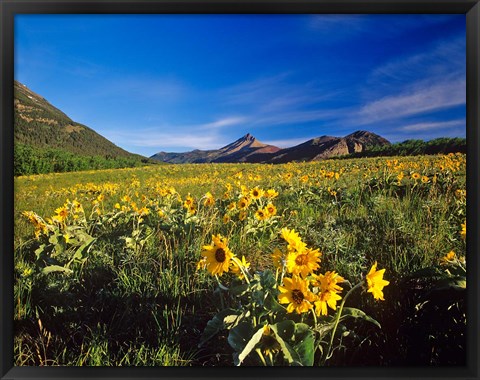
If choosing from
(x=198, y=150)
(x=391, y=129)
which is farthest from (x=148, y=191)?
(x=391, y=129)

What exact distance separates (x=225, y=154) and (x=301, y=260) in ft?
2.73

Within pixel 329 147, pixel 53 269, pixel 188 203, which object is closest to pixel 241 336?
pixel 188 203

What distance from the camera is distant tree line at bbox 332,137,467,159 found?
1.84 m

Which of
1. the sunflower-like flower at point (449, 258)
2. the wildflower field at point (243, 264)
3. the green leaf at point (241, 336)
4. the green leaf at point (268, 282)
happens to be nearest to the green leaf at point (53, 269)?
the wildflower field at point (243, 264)

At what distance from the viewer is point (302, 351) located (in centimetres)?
138

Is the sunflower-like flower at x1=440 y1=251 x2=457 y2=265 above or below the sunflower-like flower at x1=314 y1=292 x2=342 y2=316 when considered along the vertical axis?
above

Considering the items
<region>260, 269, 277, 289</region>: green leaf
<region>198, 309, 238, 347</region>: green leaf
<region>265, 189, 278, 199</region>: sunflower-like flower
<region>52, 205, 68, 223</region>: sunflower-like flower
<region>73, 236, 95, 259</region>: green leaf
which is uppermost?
<region>265, 189, 278, 199</region>: sunflower-like flower

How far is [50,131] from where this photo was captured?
1.91 meters

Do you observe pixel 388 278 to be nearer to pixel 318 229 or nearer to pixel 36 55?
pixel 318 229

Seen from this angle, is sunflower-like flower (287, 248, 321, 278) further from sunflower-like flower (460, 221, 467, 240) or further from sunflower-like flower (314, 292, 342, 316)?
sunflower-like flower (460, 221, 467, 240)

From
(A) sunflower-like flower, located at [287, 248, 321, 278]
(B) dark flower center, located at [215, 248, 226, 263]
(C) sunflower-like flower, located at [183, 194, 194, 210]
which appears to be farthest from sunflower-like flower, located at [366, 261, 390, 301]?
(C) sunflower-like flower, located at [183, 194, 194, 210]

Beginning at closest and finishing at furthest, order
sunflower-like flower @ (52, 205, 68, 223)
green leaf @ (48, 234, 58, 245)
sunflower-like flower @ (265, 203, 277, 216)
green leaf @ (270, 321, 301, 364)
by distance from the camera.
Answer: green leaf @ (270, 321, 301, 364) → green leaf @ (48, 234, 58, 245) → sunflower-like flower @ (52, 205, 68, 223) → sunflower-like flower @ (265, 203, 277, 216)

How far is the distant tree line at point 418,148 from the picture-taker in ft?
6.05
